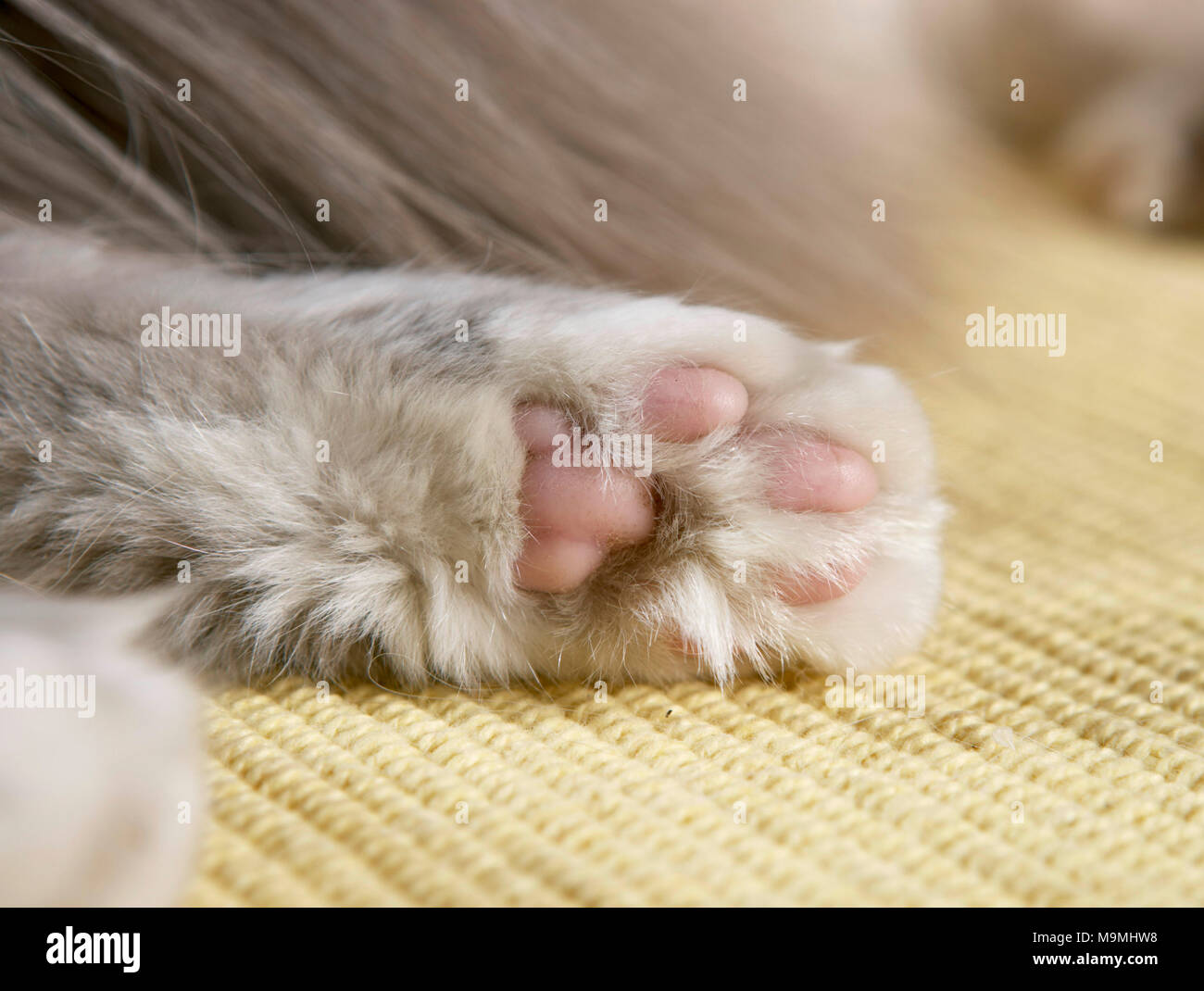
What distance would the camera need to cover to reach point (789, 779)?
43 cm

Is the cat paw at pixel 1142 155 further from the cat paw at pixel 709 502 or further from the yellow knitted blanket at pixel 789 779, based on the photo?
the cat paw at pixel 709 502

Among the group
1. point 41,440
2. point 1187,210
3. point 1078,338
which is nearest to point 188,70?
point 41,440

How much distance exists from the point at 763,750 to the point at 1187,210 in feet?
4.95

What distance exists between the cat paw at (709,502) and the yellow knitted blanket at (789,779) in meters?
0.03

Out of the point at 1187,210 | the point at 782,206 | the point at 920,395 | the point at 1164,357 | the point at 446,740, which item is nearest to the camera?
the point at 446,740

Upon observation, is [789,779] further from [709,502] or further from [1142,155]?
[1142,155]

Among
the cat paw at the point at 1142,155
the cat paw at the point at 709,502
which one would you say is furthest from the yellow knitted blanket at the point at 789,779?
the cat paw at the point at 1142,155

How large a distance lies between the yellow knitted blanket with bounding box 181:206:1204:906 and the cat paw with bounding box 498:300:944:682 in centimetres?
3

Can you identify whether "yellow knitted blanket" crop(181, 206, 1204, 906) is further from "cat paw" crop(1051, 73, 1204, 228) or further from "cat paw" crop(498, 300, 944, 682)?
"cat paw" crop(1051, 73, 1204, 228)

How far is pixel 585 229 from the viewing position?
0.63m

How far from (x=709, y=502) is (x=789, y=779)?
0.11 m

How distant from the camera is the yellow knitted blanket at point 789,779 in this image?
0.36m

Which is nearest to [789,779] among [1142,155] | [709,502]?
[709,502]

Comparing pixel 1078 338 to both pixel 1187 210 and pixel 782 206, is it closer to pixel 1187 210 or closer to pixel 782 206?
pixel 782 206
